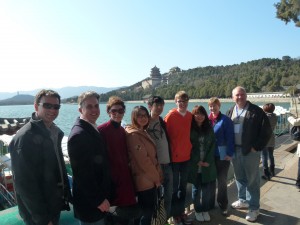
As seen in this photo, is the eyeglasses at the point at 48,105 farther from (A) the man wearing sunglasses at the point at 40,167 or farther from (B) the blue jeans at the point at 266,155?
(B) the blue jeans at the point at 266,155

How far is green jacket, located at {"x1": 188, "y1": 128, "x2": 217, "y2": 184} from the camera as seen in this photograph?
406cm

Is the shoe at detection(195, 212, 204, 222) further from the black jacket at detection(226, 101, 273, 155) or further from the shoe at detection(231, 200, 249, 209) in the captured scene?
the black jacket at detection(226, 101, 273, 155)

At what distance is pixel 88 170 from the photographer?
7.83 feet

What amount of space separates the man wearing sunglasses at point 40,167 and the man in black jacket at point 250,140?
2821 mm

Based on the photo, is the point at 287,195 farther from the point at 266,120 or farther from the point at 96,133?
the point at 96,133

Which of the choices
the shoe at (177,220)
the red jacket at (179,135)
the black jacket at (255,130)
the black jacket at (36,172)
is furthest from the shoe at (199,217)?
the black jacket at (36,172)

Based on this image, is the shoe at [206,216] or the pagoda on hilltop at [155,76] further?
the pagoda on hilltop at [155,76]

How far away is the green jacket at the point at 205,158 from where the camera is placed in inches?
160

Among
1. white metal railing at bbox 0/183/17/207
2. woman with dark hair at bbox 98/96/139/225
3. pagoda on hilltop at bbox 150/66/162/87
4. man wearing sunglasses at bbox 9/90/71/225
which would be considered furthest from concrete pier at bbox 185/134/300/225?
pagoda on hilltop at bbox 150/66/162/87

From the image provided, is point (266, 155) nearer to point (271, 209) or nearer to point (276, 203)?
point (276, 203)

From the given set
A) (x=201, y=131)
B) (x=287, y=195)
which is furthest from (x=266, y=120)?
(x=287, y=195)

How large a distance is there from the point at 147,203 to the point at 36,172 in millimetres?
1380

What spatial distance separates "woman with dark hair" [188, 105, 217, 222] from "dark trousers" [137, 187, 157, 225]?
111cm

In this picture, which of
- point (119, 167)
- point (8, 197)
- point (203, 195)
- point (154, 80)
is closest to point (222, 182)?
point (203, 195)
